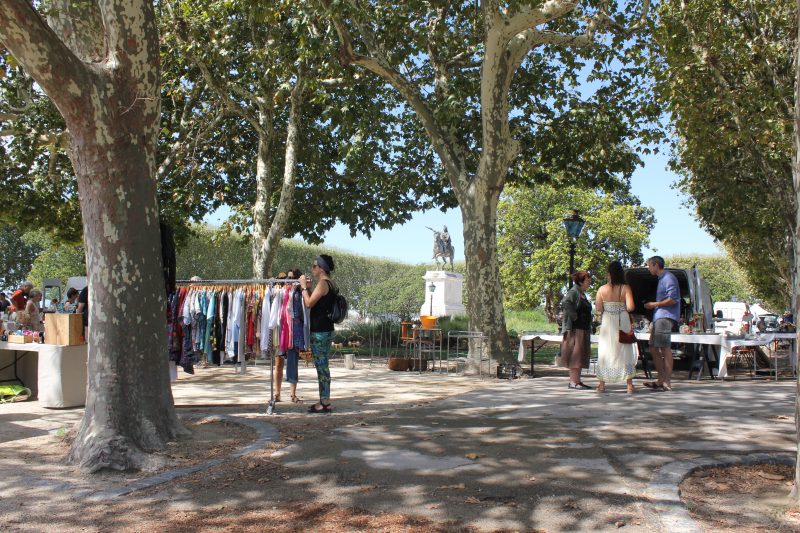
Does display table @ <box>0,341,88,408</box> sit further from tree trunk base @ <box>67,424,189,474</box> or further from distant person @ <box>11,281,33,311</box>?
distant person @ <box>11,281,33,311</box>

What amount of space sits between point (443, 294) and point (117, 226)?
25.4 meters

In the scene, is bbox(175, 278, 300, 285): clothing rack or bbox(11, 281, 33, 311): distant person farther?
bbox(11, 281, 33, 311): distant person

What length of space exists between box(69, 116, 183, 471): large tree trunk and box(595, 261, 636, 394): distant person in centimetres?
676

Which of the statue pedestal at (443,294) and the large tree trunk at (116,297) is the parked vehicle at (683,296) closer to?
the large tree trunk at (116,297)

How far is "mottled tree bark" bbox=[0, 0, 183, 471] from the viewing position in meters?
6.07

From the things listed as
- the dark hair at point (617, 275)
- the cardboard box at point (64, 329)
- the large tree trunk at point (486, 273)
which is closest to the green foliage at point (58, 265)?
the large tree trunk at point (486, 273)

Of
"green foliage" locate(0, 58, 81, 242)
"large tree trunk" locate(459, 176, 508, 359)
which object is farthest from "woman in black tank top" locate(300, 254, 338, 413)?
"green foliage" locate(0, 58, 81, 242)

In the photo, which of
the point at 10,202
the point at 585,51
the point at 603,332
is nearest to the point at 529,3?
the point at 585,51

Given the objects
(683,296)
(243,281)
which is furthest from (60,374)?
(683,296)

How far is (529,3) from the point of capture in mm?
12828

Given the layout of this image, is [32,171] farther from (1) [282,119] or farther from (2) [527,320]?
(2) [527,320]

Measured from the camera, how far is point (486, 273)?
14.6m

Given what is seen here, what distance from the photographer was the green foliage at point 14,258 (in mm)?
56062

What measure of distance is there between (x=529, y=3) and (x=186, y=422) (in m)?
9.19
